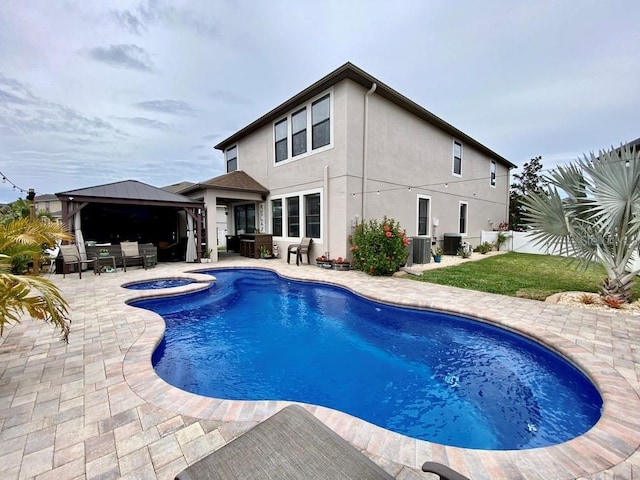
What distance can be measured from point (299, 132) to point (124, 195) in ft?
24.4

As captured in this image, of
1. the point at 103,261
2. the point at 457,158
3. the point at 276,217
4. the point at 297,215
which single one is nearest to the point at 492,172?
the point at 457,158

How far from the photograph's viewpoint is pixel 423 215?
1359 cm

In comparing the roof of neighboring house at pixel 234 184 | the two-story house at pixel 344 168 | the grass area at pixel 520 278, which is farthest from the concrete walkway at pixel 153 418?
the roof of neighboring house at pixel 234 184

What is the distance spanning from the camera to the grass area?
23.6 feet

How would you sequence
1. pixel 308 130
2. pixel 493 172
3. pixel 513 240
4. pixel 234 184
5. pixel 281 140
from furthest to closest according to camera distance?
1. pixel 493 172
2. pixel 513 240
3. pixel 234 184
4. pixel 281 140
5. pixel 308 130

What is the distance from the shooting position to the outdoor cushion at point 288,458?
154cm

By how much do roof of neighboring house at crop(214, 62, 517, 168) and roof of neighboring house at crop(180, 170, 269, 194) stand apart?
252 centimetres

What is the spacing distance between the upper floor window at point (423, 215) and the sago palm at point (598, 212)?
6602 millimetres

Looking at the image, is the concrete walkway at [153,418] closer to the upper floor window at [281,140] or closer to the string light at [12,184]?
the upper floor window at [281,140]

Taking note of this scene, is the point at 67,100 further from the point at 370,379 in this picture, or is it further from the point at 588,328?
the point at 588,328

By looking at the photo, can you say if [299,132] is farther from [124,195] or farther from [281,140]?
[124,195]

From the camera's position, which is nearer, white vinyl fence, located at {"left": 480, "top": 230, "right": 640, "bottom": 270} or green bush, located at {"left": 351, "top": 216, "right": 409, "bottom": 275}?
green bush, located at {"left": 351, "top": 216, "right": 409, "bottom": 275}

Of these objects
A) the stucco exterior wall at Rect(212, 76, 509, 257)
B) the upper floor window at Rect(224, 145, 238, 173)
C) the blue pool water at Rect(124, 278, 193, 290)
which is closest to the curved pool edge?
the blue pool water at Rect(124, 278, 193, 290)

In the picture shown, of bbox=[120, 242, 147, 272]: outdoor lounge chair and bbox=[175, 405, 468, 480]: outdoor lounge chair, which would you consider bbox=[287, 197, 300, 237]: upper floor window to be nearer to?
bbox=[120, 242, 147, 272]: outdoor lounge chair
